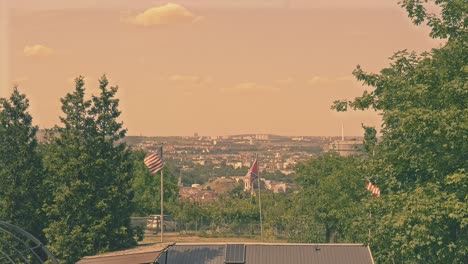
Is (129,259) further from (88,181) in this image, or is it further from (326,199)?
(326,199)

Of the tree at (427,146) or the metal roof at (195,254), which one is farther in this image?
the metal roof at (195,254)

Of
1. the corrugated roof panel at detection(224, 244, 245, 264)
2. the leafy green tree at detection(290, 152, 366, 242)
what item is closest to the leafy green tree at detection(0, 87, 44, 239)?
the corrugated roof panel at detection(224, 244, 245, 264)

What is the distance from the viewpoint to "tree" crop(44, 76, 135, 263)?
5794cm

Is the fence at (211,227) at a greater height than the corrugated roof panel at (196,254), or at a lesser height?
lesser

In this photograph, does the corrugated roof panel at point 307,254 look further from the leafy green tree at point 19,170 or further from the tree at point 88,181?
the leafy green tree at point 19,170

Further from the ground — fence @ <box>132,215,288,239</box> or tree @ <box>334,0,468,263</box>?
tree @ <box>334,0,468,263</box>

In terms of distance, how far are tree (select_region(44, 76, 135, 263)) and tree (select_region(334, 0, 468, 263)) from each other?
82.6 ft

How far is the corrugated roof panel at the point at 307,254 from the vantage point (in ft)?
165

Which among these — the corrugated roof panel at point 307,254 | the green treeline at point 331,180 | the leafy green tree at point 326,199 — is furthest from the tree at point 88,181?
the leafy green tree at point 326,199

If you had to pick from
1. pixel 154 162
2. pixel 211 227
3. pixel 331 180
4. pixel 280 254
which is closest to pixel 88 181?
pixel 154 162

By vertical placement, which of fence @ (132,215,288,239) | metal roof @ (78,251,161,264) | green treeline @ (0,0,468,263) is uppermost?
green treeline @ (0,0,468,263)

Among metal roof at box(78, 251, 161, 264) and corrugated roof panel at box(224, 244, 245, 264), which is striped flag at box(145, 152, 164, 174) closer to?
corrugated roof panel at box(224, 244, 245, 264)

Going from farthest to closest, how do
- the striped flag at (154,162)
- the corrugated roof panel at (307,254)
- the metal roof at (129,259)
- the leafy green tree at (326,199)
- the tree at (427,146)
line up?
the leafy green tree at (326,199), the striped flag at (154,162), the corrugated roof panel at (307,254), the metal roof at (129,259), the tree at (427,146)

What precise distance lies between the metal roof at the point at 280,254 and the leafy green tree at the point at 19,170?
53.5 ft
